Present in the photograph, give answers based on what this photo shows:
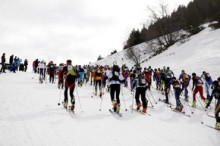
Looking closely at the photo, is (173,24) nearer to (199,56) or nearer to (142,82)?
(199,56)

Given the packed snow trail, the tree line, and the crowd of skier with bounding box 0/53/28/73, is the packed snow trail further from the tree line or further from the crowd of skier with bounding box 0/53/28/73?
the tree line

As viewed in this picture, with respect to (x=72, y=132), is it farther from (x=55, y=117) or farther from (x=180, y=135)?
(x=180, y=135)

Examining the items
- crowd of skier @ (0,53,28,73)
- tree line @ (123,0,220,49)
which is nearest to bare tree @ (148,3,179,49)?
tree line @ (123,0,220,49)

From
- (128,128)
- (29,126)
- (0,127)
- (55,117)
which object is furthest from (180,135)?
(0,127)

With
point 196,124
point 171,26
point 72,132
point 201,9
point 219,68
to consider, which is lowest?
point 196,124

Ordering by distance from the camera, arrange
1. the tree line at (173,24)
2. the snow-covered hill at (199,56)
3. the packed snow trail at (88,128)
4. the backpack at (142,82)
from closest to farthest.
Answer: the packed snow trail at (88,128) → the backpack at (142,82) → the snow-covered hill at (199,56) → the tree line at (173,24)

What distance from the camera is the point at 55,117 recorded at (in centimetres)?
833

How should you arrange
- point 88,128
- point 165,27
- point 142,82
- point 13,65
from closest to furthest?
point 88,128 < point 142,82 < point 13,65 < point 165,27

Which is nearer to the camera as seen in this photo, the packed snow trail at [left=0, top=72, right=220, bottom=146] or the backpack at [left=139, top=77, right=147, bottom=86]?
the packed snow trail at [left=0, top=72, right=220, bottom=146]

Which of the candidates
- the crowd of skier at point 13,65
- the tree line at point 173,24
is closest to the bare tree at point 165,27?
the tree line at point 173,24

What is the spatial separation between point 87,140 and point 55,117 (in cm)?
262

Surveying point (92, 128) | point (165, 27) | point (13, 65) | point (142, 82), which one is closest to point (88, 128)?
point (92, 128)

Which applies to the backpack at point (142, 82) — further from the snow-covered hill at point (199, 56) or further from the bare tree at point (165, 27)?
the bare tree at point (165, 27)

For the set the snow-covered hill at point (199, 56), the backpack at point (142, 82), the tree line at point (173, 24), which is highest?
the tree line at point (173, 24)
